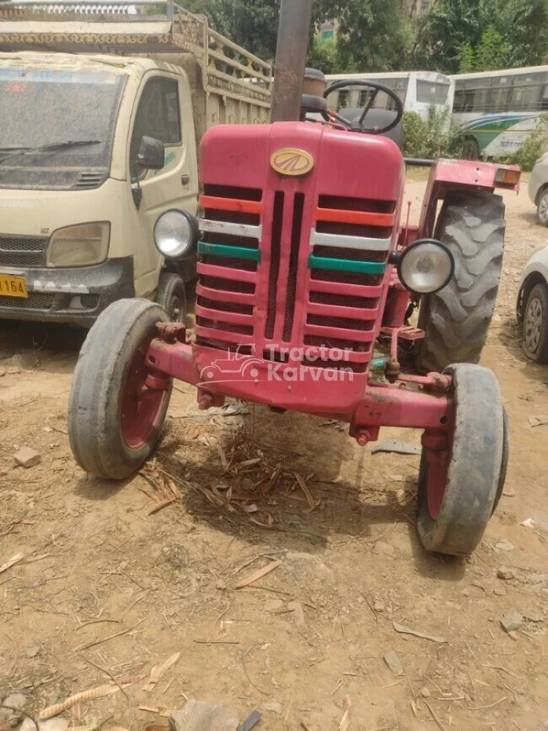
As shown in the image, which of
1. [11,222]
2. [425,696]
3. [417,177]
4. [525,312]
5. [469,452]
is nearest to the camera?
[425,696]

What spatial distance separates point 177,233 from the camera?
8.96 feet

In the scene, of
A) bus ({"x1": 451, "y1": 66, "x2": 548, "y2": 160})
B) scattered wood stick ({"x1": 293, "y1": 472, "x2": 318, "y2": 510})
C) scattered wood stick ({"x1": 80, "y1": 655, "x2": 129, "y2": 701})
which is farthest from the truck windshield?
bus ({"x1": 451, "y1": 66, "x2": 548, "y2": 160})

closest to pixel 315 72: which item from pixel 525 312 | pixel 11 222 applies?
pixel 11 222

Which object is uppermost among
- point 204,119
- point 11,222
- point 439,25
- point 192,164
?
point 439,25

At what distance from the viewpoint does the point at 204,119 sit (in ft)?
19.0

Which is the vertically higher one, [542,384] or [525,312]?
[525,312]

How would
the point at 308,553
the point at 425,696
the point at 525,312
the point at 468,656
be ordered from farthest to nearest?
the point at 525,312
the point at 308,553
the point at 468,656
the point at 425,696

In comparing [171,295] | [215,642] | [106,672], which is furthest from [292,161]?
[171,295]

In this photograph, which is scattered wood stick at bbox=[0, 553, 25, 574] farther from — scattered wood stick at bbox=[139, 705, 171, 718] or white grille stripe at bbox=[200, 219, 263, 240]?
white grille stripe at bbox=[200, 219, 263, 240]

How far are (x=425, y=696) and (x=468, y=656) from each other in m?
0.28

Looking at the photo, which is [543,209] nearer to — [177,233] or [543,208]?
[543,208]

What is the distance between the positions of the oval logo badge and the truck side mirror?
2440 millimetres

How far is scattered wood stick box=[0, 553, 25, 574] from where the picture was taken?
8.26 feet

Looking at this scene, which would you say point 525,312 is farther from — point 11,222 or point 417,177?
point 417,177
